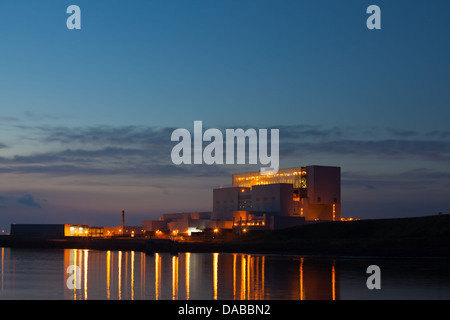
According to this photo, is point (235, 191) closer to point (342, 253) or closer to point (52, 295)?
point (342, 253)

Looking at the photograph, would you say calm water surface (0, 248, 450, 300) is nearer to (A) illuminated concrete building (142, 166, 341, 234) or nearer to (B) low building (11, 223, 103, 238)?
(A) illuminated concrete building (142, 166, 341, 234)

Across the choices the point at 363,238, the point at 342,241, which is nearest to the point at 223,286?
the point at 342,241

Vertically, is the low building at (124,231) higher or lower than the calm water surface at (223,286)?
lower

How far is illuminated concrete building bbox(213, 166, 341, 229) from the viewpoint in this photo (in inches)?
5714

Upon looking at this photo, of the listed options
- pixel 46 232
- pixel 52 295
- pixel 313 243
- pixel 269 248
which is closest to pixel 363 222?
pixel 313 243

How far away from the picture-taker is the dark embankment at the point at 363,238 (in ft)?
333

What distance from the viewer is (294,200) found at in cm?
15062

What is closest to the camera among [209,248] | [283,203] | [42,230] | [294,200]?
[209,248]

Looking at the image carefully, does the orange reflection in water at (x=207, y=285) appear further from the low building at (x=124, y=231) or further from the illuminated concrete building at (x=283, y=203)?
the low building at (x=124, y=231)

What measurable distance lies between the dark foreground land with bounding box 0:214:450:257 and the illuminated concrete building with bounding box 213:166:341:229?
9.81 m

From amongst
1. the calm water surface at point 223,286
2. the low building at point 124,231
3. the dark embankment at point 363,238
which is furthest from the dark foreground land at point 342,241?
the calm water surface at point 223,286

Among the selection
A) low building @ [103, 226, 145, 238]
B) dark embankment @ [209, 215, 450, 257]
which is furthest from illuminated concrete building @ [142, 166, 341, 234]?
Answer: low building @ [103, 226, 145, 238]

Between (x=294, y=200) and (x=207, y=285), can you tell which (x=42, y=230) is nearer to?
(x=294, y=200)

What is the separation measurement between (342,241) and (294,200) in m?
35.6
